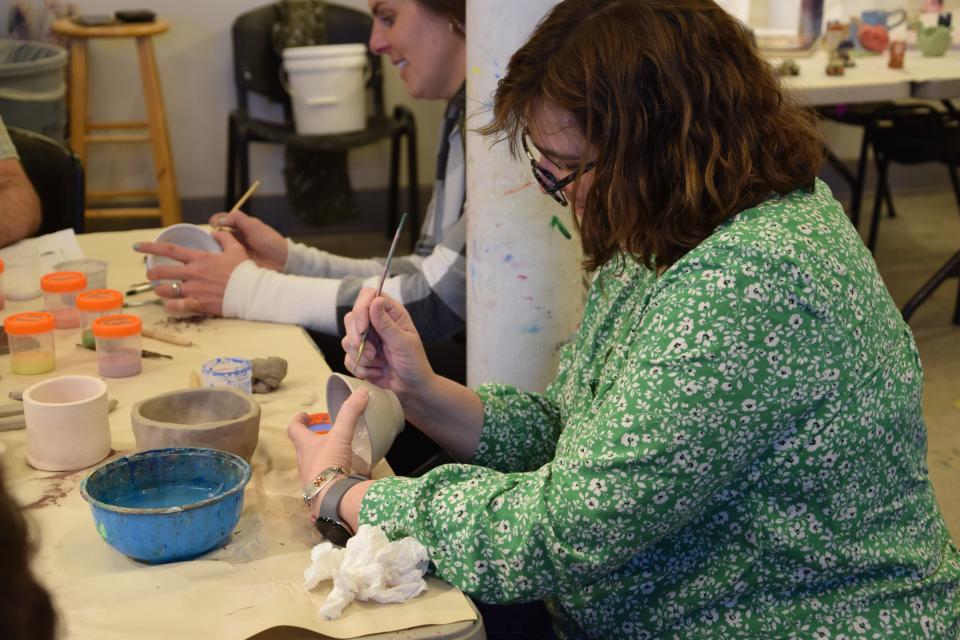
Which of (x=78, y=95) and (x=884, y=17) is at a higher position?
(x=884, y=17)

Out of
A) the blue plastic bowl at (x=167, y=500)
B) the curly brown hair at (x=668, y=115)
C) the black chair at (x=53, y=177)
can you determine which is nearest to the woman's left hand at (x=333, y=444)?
the blue plastic bowl at (x=167, y=500)

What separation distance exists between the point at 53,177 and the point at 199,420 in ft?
4.72

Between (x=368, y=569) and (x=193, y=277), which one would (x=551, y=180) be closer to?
(x=368, y=569)

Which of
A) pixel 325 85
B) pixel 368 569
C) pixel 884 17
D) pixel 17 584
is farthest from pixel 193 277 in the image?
pixel 884 17

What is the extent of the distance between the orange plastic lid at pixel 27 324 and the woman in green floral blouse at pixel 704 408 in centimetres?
58

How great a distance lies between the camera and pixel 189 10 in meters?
4.94

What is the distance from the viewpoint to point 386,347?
4.95 feet

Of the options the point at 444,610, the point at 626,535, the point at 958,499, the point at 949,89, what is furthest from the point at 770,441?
the point at 949,89

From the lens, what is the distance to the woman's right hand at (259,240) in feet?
7.29

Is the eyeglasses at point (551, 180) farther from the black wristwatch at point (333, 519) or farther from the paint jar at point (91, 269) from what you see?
the paint jar at point (91, 269)

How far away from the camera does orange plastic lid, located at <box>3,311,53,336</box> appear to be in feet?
5.44

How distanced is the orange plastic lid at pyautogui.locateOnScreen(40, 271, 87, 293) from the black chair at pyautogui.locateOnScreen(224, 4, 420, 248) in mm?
2835

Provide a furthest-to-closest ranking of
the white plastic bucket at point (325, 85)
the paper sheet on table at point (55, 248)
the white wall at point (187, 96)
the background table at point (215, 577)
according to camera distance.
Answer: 1. the white wall at point (187, 96)
2. the white plastic bucket at point (325, 85)
3. the paper sheet on table at point (55, 248)
4. the background table at point (215, 577)

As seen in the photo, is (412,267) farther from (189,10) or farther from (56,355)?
(189,10)
